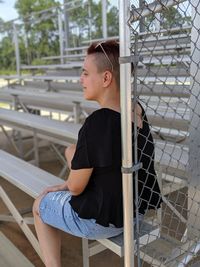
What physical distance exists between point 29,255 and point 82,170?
1215 mm

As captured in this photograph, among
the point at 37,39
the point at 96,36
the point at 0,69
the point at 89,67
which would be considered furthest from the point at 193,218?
the point at 0,69

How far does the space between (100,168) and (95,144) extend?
103 mm

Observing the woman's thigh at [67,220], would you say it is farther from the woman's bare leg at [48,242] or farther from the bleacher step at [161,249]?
the bleacher step at [161,249]

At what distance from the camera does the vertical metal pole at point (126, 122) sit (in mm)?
1040

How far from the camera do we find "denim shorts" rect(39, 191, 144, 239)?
1.40 meters

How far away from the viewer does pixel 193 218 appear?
4.93ft

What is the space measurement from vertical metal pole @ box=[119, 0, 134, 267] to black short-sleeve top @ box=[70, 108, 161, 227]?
0.52 feet

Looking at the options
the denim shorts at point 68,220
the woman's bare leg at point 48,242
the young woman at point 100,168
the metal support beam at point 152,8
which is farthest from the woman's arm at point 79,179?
the metal support beam at point 152,8

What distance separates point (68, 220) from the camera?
4.66 ft

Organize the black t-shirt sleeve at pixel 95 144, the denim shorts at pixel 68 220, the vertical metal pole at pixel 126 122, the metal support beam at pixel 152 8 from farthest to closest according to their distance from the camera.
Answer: the denim shorts at pixel 68 220 → the black t-shirt sleeve at pixel 95 144 → the metal support beam at pixel 152 8 → the vertical metal pole at pixel 126 122

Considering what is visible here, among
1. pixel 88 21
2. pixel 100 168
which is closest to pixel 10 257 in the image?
pixel 100 168

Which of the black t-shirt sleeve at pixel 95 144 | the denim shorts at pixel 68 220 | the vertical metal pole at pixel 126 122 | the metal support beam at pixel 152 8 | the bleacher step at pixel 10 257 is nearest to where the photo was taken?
the vertical metal pole at pixel 126 122

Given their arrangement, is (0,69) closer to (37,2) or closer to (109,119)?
(37,2)


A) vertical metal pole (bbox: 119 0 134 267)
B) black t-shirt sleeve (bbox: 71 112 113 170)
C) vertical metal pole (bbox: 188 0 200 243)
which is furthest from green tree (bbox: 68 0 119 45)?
vertical metal pole (bbox: 119 0 134 267)
